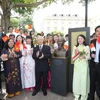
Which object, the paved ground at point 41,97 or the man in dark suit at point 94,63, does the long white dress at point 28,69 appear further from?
the man in dark suit at point 94,63

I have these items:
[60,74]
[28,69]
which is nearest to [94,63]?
[60,74]

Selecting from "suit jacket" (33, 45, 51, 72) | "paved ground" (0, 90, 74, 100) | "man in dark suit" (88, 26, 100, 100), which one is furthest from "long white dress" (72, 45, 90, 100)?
"suit jacket" (33, 45, 51, 72)

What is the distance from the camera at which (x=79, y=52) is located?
12.4 feet

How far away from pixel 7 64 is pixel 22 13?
1021cm

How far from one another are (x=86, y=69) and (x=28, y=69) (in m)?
1.75

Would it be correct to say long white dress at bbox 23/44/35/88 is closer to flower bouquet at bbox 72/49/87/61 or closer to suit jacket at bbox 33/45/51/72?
suit jacket at bbox 33/45/51/72

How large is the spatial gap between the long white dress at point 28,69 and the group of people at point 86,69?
1354 mm

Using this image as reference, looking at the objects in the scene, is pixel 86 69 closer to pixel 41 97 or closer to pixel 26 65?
pixel 41 97

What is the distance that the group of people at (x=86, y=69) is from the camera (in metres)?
3.60

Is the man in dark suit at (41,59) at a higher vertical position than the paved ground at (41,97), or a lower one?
higher

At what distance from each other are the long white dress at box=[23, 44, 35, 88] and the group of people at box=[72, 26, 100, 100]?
1.35 metres

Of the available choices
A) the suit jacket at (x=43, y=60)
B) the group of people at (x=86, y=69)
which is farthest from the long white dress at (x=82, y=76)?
the suit jacket at (x=43, y=60)

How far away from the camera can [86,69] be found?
382cm

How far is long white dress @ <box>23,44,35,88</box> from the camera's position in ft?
15.0
